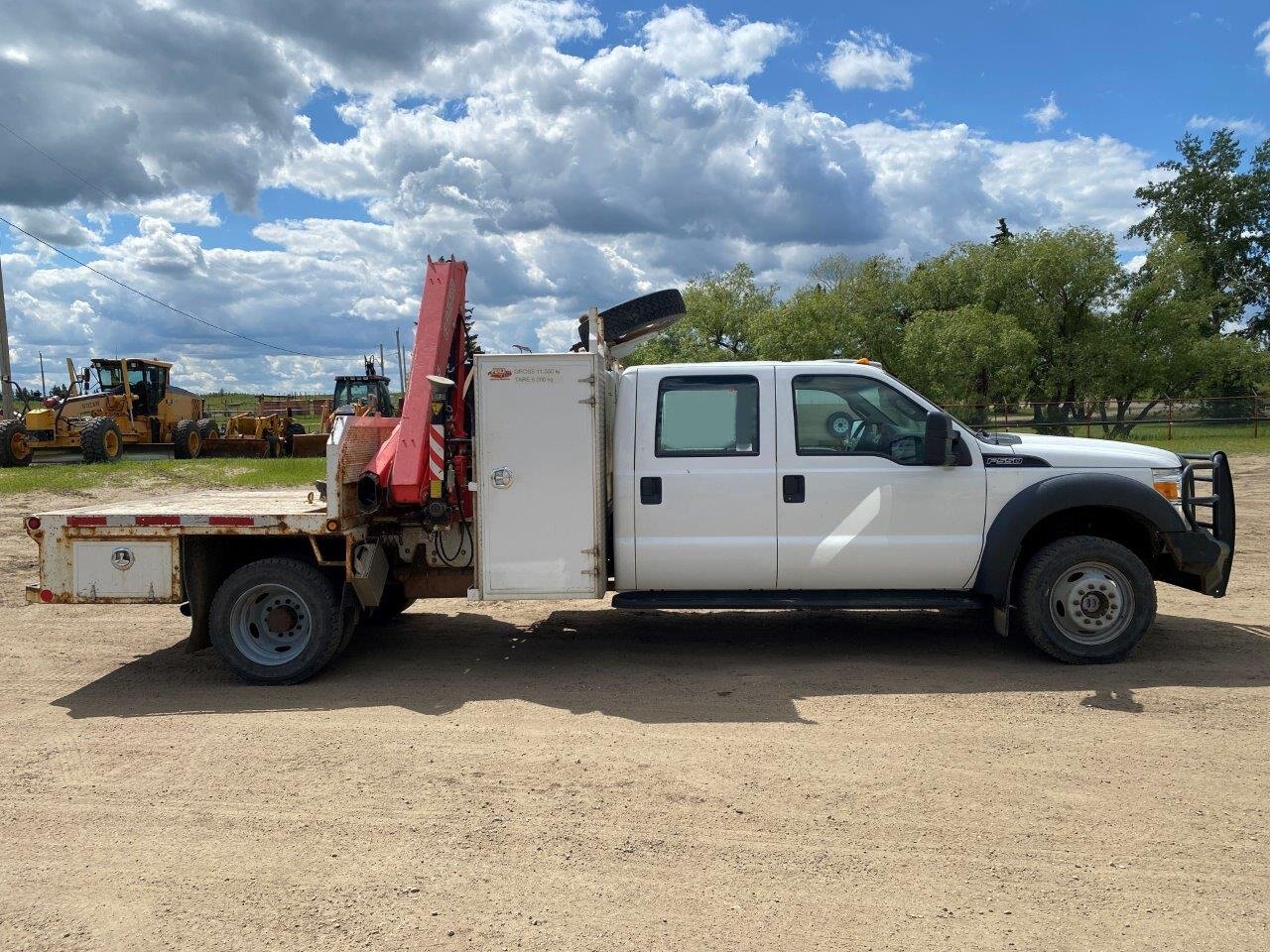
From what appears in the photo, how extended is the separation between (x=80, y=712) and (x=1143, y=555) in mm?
6976

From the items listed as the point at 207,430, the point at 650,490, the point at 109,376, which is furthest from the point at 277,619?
the point at 109,376

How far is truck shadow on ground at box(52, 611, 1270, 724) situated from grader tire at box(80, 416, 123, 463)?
17738mm

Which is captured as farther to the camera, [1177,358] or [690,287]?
[690,287]

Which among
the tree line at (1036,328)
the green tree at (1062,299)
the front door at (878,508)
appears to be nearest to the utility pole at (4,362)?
the tree line at (1036,328)

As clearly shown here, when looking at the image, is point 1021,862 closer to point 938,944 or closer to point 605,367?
point 938,944

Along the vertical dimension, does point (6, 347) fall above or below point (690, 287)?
below

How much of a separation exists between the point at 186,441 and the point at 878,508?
914 inches

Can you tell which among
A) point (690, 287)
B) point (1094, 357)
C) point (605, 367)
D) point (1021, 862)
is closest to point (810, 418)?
point (605, 367)

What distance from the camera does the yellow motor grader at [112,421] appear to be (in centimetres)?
2259

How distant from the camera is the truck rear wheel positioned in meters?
6.21

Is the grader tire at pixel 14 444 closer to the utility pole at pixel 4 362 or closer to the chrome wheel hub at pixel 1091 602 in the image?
the utility pole at pixel 4 362

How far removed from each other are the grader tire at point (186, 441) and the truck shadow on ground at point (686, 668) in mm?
19630

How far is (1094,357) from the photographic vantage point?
1379 inches

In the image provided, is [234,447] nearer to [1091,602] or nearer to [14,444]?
[14,444]
